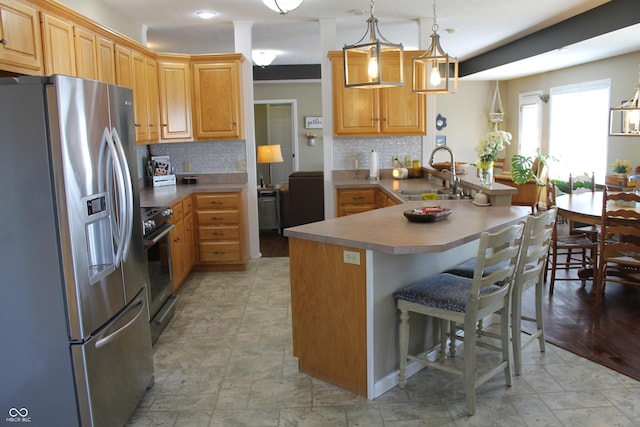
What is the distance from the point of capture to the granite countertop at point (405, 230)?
266 centimetres

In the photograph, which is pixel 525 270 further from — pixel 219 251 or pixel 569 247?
pixel 219 251

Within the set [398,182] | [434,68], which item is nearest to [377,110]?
[398,182]

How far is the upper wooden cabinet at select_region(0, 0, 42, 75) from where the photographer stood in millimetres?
2809

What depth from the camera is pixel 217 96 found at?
19.0ft

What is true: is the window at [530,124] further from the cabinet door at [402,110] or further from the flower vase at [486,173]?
the flower vase at [486,173]

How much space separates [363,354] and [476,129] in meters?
9.28

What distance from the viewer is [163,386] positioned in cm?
309

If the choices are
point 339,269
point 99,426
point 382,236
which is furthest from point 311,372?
point 99,426

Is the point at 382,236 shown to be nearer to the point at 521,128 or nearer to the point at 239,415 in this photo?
the point at 239,415

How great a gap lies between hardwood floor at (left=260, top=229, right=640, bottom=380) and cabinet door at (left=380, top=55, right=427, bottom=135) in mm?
2329

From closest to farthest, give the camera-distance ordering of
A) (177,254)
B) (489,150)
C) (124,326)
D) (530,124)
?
(124,326), (489,150), (177,254), (530,124)

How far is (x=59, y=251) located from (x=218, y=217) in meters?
3.36

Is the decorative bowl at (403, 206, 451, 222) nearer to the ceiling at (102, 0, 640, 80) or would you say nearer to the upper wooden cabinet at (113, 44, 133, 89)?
the ceiling at (102, 0, 640, 80)
